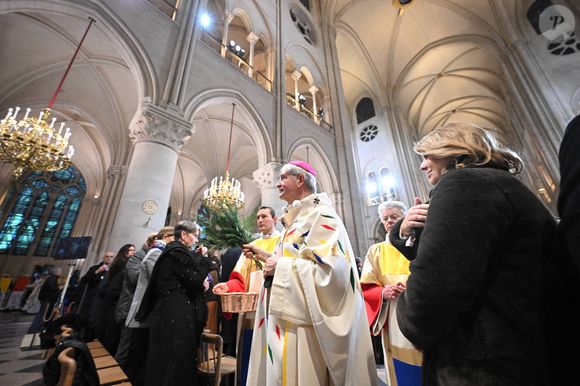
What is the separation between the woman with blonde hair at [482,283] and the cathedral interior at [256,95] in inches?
192

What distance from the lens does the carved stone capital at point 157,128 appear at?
4883 mm

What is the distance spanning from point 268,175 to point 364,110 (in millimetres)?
14750

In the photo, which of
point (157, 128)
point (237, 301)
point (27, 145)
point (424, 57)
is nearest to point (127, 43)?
point (157, 128)

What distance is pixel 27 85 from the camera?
8789mm

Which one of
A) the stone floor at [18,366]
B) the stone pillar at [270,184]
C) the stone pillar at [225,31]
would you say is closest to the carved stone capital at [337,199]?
the stone pillar at [270,184]

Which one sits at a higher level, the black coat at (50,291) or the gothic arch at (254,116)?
the gothic arch at (254,116)

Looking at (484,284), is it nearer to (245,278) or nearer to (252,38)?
(245,278)

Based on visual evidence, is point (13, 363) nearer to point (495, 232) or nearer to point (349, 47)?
point (495, 232)

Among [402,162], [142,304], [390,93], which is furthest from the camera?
[390,93]

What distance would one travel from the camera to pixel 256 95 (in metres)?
7.95

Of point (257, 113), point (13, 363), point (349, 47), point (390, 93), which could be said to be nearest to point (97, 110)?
point (257, 113)

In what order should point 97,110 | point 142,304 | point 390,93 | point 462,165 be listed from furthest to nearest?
point 390,93, point 97,110, point 142,304, point 462,165

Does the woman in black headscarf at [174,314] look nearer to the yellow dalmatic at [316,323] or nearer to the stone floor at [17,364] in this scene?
the yellow dalmatic at [316,323]

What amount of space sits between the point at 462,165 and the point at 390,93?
2011 cm
